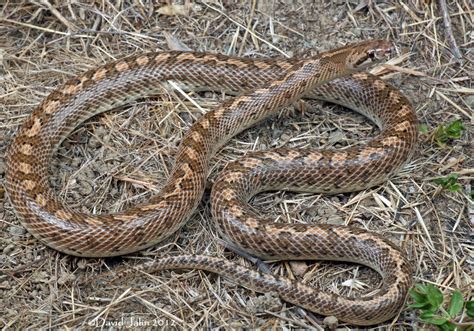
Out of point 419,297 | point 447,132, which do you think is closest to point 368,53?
point 447,132

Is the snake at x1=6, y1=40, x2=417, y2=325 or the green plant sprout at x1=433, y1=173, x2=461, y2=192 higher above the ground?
the green plant sprout at x1=433, y1=173, x2=461, y2=192

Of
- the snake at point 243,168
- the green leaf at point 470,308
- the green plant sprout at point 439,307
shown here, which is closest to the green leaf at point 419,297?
the green plant sprout at point 439,307

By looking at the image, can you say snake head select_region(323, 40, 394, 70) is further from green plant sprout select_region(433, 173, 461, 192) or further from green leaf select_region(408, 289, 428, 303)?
green leaf select_region(408, 289, 428, 303)

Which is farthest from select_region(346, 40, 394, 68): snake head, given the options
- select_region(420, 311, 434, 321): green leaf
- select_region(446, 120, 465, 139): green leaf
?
select_region(420, 311, 434, 321): green leaf

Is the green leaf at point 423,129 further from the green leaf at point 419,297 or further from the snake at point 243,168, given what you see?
the green leaf at point 419,297

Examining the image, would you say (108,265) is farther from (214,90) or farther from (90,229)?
(214,90)

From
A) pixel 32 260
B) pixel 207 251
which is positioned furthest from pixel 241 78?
pixel 32 260
